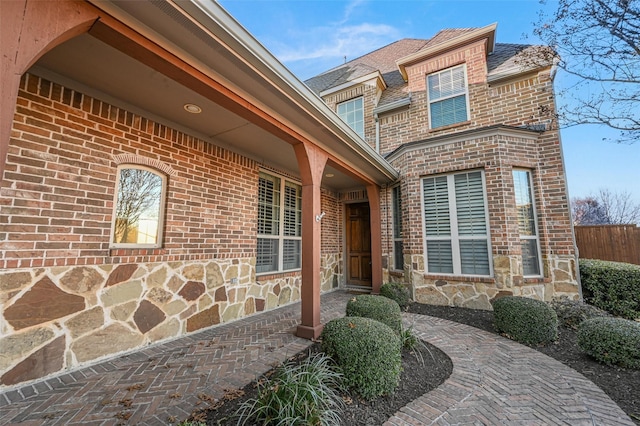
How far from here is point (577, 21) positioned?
311cm

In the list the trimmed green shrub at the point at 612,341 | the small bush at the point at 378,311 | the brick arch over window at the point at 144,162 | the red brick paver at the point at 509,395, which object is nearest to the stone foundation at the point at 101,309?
the brick arch over window at the point at 144,162

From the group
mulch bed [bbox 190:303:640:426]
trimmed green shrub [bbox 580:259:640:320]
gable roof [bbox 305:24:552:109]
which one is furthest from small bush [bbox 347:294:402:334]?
gable roof [bbox 305:24:552:109]

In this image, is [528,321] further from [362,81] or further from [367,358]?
[362,81]

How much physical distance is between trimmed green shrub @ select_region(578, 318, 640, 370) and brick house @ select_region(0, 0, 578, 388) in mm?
1720

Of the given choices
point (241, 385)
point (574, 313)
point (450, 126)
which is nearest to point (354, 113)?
point (450, 126)

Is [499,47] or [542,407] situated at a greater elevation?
[499,47]

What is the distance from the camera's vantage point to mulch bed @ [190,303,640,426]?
6.73ft

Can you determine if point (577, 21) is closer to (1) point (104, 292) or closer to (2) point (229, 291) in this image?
(2) point (229, 291)

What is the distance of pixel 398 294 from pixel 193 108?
463 cm

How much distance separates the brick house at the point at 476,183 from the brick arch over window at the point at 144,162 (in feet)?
15.2

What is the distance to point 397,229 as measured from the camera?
6.56m

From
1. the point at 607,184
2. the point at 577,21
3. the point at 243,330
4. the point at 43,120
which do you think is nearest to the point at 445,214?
the point at 577,21

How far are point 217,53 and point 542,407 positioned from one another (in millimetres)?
3961

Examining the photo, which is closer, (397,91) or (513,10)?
(513,10)
